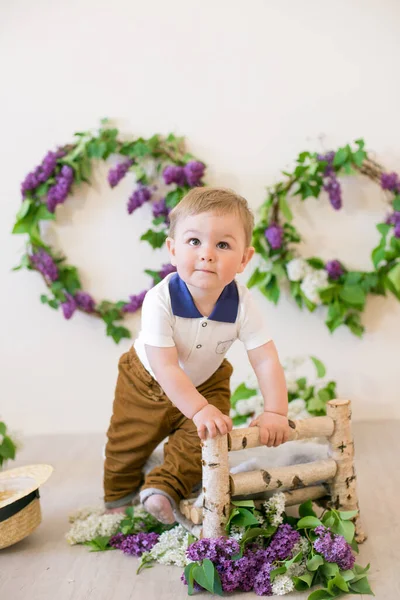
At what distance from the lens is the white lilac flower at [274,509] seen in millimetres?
1782

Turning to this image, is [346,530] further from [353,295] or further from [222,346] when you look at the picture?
[353,295]

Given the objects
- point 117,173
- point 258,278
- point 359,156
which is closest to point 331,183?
point 359,156

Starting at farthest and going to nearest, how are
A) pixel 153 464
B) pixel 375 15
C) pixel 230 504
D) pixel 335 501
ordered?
pixel 375 15
pixel 153 464
pixel 335 501
pixel 230 504

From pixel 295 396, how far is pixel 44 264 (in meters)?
1.18

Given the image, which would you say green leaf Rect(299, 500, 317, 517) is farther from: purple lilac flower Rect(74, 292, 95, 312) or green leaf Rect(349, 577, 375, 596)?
purple lilac flower Rect(74, 292, 95, 312)

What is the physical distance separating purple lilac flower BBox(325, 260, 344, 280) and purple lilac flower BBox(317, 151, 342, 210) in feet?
0.74

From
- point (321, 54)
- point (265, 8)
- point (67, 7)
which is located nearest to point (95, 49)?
point (67, 7)

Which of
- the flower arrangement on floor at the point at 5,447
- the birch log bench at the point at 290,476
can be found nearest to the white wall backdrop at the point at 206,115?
the flower arrangement on floor at the point at 5,447

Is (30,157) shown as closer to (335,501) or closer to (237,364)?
(237,364)

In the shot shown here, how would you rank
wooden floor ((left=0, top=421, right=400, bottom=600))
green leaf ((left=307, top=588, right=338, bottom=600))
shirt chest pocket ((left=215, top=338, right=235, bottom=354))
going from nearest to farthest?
green leaf ((left=307, top=588, right=338, bottom=600))
wooden floor ((left=0, top=421, right=400, bottom=600))
shirt chest pocket ((left=215, top=338, right=235, bottom=354))

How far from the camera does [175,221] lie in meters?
1.88

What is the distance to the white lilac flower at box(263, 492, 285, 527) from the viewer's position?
178 centimetres

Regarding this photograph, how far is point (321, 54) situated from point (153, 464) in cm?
181

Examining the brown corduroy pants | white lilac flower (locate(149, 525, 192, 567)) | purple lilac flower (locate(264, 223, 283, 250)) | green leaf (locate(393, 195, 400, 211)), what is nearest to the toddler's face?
the brown corduroy pants
